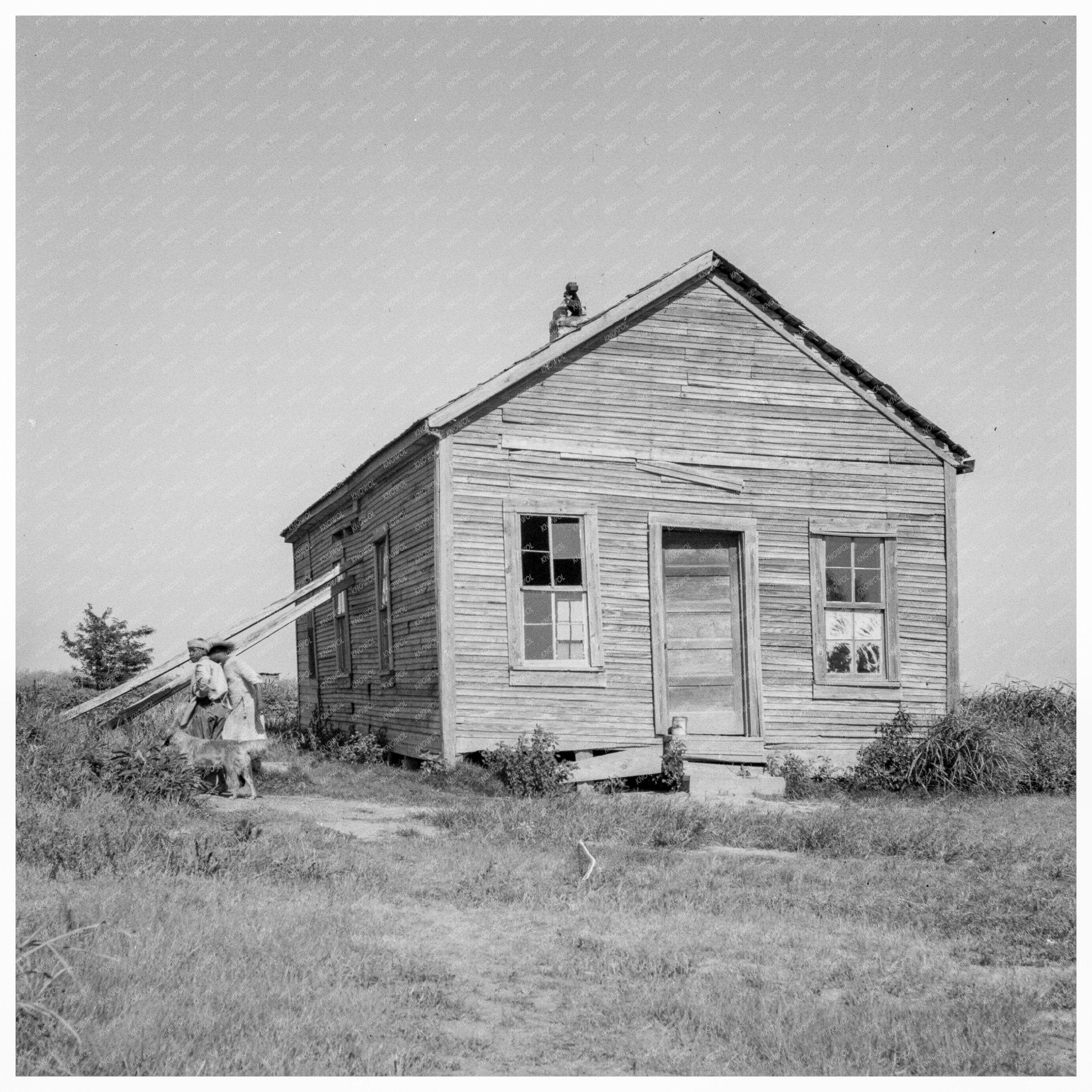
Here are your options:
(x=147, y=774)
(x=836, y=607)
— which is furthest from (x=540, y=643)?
(x=147, y=774)

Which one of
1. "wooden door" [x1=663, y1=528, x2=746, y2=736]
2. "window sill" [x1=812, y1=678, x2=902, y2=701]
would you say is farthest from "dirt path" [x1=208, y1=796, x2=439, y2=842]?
"window sill" [x1=812, y1=678, x2=902, y2=701]

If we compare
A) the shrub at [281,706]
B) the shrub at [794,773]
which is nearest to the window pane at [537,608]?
the shrub at [794,773]

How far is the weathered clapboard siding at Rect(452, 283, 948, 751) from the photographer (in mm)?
15000

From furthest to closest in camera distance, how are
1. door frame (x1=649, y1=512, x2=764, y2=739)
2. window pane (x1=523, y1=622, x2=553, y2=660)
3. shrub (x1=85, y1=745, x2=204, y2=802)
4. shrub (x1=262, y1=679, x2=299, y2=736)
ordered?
shrub (x1=262, y1=679, x2=299, y2=736)
door frame (x1=649, y1=512, x2=764, y2=739)
window pane (x1=523, y1=622, x2=553, y2=660)
shrub (x1=85, y1=745, x2=204, y2=802)

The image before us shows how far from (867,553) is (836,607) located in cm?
93

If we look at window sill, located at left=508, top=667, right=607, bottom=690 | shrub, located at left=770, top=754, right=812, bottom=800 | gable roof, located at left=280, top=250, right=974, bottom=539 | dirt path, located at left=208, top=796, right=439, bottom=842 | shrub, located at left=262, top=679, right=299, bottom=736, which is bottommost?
shrub, located at left=262, top=679, right=299, bottom=736

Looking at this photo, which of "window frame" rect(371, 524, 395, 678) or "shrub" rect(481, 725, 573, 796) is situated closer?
"shrub" rect(481, 725, 573, 796)

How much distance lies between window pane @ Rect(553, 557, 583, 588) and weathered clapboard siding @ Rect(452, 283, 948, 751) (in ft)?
1.08

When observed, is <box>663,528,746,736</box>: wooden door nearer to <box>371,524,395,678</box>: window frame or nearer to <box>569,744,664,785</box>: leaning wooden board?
<box>569,744,664,785</box>: leaning wooden board

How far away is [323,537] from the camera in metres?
22.4

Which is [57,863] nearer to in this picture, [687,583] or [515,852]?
[515,852]

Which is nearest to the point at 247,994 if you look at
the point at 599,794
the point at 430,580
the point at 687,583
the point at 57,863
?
the point at 57,863

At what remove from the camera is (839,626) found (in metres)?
16.5

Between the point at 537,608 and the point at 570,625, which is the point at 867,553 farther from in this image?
the point at 537,608
